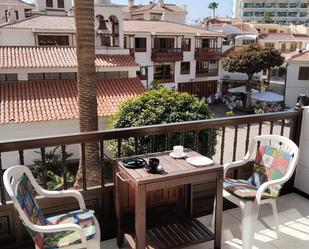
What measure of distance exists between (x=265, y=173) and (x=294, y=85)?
20.9 metres

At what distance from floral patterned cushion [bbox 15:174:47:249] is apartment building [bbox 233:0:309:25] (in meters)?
76.5

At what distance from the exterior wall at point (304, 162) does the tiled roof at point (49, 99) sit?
28.7 feet

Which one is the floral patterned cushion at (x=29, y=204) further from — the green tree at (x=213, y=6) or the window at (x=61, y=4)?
the green tree at (x=213, y=6)

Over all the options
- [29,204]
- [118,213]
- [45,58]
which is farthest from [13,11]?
[29,204]


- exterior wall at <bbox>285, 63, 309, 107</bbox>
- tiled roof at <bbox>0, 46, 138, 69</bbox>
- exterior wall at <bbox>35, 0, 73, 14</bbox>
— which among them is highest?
exterior wall at <bbox>35, 0, 73, 14</bbox>

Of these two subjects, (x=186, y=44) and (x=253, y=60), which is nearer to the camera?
(x=253, y=60)

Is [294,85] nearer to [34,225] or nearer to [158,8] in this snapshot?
[158,8]

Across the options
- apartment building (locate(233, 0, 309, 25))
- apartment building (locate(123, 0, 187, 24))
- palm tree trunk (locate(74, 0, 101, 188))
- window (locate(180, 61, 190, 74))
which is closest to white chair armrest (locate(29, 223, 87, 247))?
palm tree trunk (locate(74, 0, 101, 188))

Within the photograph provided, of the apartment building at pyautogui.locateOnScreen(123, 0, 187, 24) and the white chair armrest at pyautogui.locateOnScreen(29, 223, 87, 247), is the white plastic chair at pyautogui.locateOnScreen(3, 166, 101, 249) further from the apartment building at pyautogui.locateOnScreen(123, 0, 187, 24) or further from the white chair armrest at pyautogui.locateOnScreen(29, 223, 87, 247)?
the apartment building at pyautogui.locateOnScreen(123, 0, 187, 24)

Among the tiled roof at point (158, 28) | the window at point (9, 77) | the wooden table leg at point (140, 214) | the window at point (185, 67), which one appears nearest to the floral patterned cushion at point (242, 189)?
the wooden table leg at point (140, 214)

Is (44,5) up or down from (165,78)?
up

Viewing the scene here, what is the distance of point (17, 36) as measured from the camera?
17844 mm

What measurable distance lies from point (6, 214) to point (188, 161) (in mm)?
1590

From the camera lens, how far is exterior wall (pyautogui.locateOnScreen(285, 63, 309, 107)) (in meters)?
21.4
